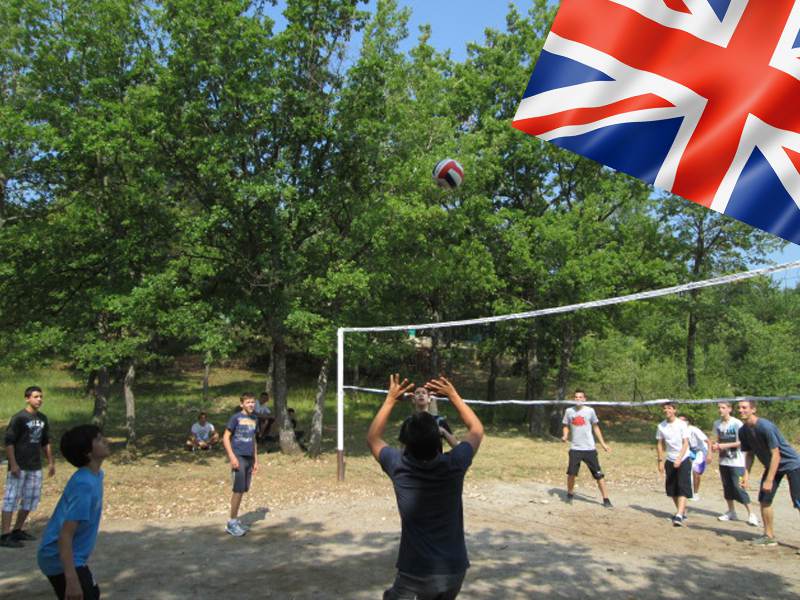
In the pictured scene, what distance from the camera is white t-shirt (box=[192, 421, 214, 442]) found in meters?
14.6

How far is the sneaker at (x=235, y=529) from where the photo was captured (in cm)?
754

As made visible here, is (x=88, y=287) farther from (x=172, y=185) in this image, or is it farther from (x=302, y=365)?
(x=302, y=365)

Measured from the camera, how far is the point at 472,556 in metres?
6.69

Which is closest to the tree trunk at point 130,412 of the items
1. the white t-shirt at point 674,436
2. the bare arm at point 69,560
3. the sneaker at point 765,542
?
the white t-shirt at point 674,436

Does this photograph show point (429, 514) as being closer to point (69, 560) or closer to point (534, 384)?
point (69, 560)

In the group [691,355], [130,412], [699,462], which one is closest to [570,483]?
[699,462]

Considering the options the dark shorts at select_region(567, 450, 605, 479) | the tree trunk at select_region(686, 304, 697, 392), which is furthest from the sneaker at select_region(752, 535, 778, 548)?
the tree trunk at select_region(686, 304, 697, 392)

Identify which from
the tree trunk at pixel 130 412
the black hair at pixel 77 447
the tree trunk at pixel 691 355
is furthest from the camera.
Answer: the tree trunk at pixel 691 355

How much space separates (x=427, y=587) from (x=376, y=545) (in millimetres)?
4179

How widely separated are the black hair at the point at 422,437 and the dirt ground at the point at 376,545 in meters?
2.83

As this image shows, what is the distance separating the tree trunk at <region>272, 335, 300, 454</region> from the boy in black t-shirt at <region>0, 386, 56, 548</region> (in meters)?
7.39

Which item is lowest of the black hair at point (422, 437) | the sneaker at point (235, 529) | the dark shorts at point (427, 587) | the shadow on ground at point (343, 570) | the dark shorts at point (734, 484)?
the shadow on ground at point (343, 570)

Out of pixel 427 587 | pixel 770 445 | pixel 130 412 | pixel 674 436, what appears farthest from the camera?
pixel 130 412

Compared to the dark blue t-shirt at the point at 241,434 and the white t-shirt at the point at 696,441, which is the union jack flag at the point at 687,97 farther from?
the white t-shirt at the point at 696,441
